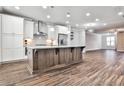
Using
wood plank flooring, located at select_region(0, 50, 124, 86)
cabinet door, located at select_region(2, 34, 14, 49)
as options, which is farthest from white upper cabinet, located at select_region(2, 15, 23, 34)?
wood plank flooring, located at select_region(0, 50, 124, 86)

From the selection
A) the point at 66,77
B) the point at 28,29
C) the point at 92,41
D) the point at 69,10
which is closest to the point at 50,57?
the point at 66,77

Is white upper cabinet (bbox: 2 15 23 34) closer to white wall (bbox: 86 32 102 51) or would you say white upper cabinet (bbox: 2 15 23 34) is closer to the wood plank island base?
the wood plank island base

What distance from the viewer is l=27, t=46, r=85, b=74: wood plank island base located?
4586mm

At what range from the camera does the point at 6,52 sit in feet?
21.4

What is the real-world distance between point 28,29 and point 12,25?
1303mm

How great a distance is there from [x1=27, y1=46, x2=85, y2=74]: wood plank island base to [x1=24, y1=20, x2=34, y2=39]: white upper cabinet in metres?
2.59

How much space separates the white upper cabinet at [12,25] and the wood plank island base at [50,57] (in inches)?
82.9

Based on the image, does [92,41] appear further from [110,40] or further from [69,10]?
[69,10]

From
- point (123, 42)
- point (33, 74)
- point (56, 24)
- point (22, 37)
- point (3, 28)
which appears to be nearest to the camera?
point (33, 74)
